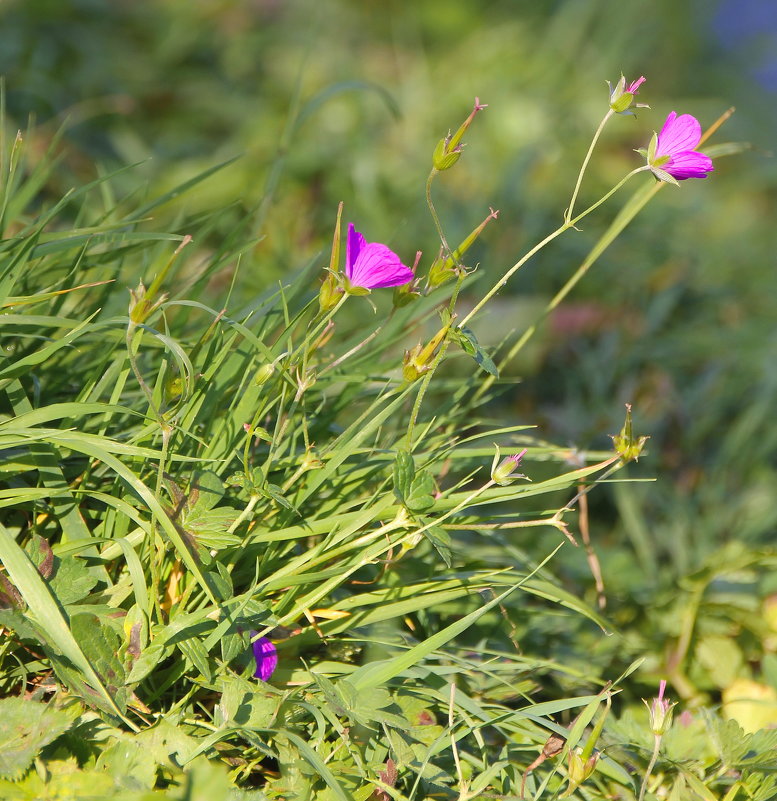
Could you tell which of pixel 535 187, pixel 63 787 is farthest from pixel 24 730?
pixel 535 187

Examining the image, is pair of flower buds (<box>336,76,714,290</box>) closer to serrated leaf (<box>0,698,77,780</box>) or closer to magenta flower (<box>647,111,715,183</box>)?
magenta flower (<box>647,111,715,183</box>)

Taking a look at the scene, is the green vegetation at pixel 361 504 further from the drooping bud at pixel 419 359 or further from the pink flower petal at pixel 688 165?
the pink flower petal at pixel 688 165

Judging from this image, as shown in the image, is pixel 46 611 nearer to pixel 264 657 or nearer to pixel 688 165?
pixel 264 657

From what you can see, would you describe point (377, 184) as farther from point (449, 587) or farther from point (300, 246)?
→ point (449, 587)

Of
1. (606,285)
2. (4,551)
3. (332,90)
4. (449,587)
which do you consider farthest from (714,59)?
(4,551)

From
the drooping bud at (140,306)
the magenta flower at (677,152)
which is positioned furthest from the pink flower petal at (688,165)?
the drooping bud at (140,306)

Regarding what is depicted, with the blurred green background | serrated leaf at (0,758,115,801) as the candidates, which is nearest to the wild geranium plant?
→ serrated leaf at (0,758,115,801)
